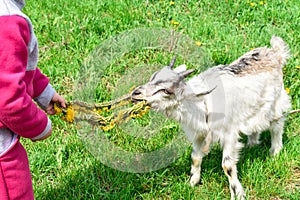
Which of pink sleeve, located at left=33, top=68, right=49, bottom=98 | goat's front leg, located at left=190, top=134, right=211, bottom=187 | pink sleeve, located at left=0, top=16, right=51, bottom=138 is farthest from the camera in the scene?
goat's front leg, located at left=190, top=134, right=211, bottom=187

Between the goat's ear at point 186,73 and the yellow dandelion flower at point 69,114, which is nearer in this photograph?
the yellow dandelion flower at point 69,114

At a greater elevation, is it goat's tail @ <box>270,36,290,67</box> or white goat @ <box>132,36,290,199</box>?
goat's tail @ <box>270,36,290,67</box>

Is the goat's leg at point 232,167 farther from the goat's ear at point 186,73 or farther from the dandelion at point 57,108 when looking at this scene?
the dandelion at point 57,108

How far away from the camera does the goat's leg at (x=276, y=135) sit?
13.9 ft

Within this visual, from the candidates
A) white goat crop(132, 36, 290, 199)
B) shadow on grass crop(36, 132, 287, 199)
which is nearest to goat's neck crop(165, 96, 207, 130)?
white goat crop(132, 36, 290, 199)

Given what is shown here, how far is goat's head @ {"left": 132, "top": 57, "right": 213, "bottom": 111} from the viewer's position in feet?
10.8

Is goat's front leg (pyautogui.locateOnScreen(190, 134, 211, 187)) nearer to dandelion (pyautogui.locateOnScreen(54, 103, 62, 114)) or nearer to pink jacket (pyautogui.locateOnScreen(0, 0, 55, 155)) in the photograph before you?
dandelion (pyautogui.locateOnScreen(54, 103, 62, 114))

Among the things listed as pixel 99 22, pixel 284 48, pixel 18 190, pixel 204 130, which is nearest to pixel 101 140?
pixel 204 130

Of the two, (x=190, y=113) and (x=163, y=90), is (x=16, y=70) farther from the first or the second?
(x=190, y=113)

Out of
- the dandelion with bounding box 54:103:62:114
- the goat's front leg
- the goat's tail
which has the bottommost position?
the goat's front leg

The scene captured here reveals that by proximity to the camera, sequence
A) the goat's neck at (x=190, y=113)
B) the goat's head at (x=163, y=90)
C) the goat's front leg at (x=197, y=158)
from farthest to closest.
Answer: the goat's front leg at (x=197, y=158), the goat's neck at (x=190, y=113), the goat's head at (x=163, y=90)

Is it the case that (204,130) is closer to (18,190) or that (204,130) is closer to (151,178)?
(151,178)

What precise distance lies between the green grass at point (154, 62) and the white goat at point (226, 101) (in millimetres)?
191

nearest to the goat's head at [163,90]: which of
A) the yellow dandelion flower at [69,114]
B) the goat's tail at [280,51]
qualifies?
the yellow dandelion flower at [69,114]
